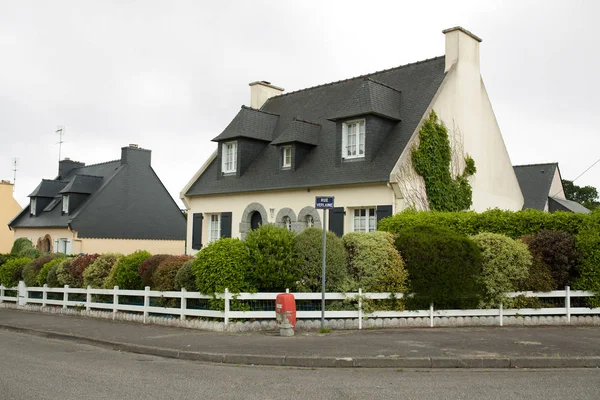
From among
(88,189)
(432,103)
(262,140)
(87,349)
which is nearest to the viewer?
(87,349)

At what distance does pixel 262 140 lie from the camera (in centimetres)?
2578

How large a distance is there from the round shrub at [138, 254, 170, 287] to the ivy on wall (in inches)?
353

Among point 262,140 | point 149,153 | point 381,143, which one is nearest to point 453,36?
point 381,143

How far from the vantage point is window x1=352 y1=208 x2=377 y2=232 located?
20.4 m

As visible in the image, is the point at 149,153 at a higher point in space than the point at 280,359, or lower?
higher

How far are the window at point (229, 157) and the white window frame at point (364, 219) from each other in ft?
23.4

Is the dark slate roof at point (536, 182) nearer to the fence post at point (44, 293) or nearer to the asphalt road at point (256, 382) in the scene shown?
the fence post at point (44, 293)

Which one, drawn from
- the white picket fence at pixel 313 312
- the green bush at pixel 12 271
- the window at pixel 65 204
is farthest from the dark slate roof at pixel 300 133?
the window at pixel 65 204

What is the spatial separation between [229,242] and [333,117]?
30.3 ft

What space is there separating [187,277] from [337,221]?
7.67 meters

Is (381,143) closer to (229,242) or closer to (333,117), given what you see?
(333,117)

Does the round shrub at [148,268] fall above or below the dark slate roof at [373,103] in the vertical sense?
below

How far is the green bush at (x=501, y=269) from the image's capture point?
1448 centimetres

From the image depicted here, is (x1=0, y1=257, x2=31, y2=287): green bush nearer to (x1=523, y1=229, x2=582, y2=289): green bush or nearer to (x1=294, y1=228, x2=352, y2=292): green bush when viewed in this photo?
(x1=294, y1=228, x2=352, y2=292): green bush
